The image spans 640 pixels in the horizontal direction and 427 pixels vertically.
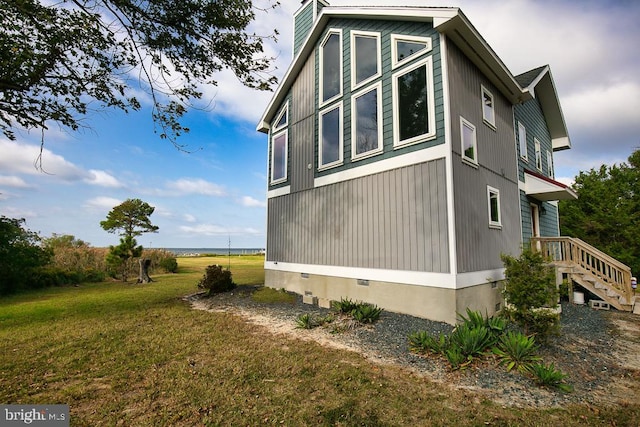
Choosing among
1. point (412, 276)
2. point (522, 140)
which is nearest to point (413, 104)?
point (412, 276)

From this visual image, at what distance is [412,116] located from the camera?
25.3 feet

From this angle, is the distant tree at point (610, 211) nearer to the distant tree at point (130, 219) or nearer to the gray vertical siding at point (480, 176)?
the gray vertical siding at point (480, 176)

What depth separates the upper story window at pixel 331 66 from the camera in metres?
10.0

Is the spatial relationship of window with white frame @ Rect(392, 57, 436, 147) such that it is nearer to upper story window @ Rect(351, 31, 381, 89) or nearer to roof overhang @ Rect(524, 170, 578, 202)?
upper story window @ Rect(351, 31, 381, 89)

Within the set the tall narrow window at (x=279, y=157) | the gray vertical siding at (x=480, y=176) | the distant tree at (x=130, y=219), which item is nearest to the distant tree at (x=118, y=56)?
the gray vertical siding at (x=480, y=176)

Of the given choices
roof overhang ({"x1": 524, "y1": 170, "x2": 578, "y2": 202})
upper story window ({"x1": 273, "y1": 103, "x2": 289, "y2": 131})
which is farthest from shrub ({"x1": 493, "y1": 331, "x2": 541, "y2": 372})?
upper story window ({"x1": 273, "y1": 103, "x2": 289, "y2": 131})

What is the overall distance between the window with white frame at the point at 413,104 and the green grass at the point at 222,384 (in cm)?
548

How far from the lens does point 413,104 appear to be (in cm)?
773

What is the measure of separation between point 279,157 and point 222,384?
9.78 metres

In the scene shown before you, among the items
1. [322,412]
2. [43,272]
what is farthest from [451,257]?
[43,272]

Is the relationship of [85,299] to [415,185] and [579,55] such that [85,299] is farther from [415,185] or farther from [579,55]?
[579,55]

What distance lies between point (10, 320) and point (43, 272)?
8.79 m

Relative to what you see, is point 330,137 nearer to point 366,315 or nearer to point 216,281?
point 366,315

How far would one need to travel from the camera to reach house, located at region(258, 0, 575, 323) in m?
7.02
